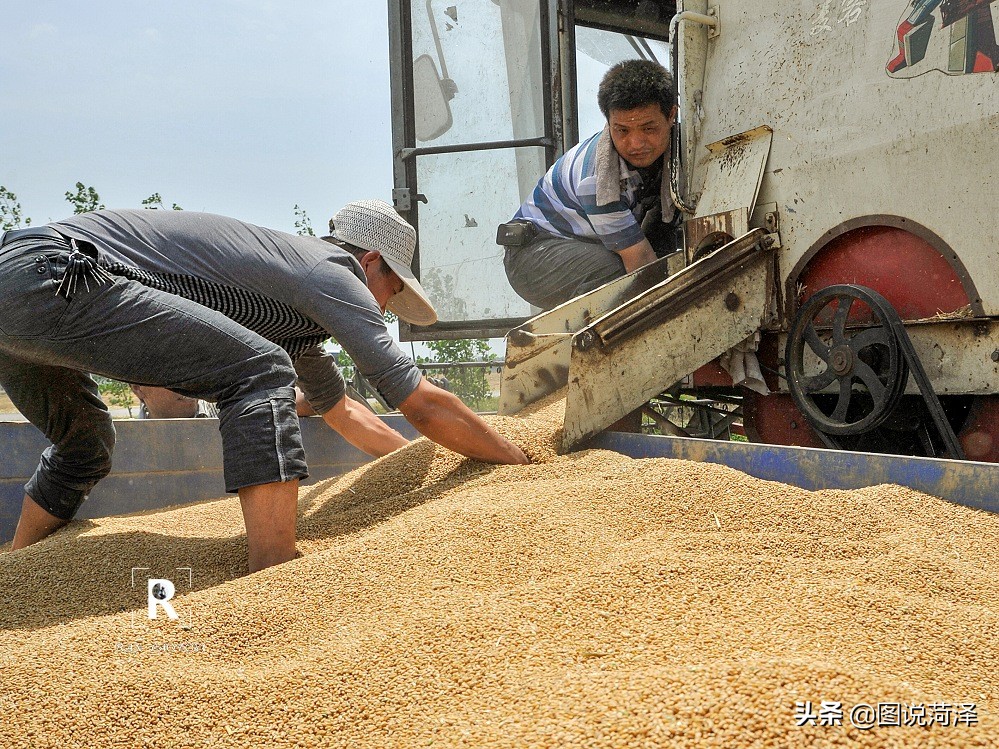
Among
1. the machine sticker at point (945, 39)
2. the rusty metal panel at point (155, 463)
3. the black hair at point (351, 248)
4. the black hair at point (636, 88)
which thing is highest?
the black hair at point (636, 88)

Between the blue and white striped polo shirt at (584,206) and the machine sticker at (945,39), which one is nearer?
the machine sticker at (945,39)

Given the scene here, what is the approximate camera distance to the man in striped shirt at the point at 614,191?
11.7ft

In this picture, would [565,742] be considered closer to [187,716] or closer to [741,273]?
[187,716]

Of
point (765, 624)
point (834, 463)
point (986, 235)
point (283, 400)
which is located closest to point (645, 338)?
point (834, 463)

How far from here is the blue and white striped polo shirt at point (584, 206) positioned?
3.60 m

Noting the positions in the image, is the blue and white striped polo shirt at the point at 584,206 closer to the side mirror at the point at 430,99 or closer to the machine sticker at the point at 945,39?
the side mirror at the point at 430,99

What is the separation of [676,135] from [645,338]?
0.89m

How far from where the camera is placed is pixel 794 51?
2.77 m

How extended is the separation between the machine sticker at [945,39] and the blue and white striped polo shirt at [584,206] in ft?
4.20

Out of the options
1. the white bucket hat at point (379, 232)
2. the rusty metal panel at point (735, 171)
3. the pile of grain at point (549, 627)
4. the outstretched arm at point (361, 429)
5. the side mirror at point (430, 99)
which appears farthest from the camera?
the side mirror at point (430, 99)

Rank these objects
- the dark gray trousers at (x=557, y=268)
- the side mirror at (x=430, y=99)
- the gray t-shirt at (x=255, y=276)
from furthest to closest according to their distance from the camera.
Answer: the side mirror at (x=430, y=99) → the dark gray trousers at (x=557, y=268) → the gray t-shirt at (x=255, y=276)

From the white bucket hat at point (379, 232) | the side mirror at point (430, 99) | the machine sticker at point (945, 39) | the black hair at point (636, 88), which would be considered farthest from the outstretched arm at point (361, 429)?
the machine sticker at point (945, 39)

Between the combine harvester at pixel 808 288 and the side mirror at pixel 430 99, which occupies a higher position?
the side mirror at pixel 430 99

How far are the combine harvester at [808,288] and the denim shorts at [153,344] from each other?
97cm
